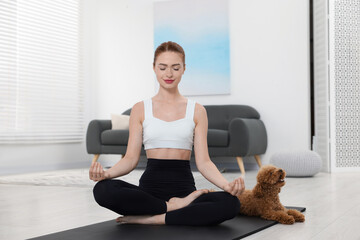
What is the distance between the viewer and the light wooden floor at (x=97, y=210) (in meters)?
1.98

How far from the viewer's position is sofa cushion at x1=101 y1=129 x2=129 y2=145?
5.47m

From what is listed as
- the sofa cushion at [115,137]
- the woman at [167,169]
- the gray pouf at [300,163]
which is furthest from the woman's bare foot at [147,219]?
the sofa cushion at [115,137]

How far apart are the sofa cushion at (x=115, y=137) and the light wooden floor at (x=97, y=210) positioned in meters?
1.62

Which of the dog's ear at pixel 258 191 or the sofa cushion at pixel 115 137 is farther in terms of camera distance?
the sofa cushion at pixel 115 137

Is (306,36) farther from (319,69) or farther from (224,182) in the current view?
(224,182)

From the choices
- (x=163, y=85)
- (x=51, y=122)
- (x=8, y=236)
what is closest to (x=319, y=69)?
(x=51, y=122)

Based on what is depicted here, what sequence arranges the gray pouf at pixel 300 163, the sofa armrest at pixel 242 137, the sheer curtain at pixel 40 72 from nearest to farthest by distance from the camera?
the gray pouf at pixel 300 163 < the sofa armrest at pixel 242 137 < the sheer curtain at pixel 40 72

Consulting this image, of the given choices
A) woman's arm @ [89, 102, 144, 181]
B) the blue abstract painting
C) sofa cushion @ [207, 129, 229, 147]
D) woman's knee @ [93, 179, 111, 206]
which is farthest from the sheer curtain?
woman's knee @ [93, 179, 111, 206]

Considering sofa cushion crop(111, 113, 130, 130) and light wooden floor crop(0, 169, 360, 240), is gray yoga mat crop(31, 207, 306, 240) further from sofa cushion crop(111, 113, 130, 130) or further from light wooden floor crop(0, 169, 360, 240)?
sofa cushion crop(111, 113, 130, 130)

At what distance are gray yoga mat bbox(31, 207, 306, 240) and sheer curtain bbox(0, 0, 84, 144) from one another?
3.70 m

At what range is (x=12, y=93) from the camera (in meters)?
5.43

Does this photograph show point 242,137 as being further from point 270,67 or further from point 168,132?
point 168,132

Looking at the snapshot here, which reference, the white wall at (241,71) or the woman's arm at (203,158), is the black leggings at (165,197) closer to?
the woman's arm at (203,158)

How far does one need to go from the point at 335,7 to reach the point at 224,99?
171 centimetres
